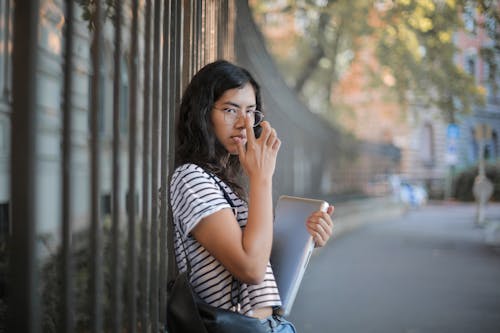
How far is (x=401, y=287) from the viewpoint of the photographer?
7.06 meters

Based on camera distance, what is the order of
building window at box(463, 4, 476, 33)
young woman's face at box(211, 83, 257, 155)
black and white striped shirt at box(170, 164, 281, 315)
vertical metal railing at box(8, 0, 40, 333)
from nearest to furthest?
vertical metal railing at box(8, 0, 40, 333), black and white striped shirt at box(170, 164, 281, 315), young woman's face at box(211, 83, 257, 155), building window at box(463, 4, 476, 33)

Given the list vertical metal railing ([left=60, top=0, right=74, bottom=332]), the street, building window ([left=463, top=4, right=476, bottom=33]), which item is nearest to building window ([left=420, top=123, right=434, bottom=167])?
the street

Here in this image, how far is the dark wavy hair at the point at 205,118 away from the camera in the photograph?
202cm

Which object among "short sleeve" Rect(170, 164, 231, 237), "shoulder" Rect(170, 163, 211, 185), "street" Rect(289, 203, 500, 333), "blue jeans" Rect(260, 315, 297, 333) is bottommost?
"street" Rect(289, 203, 500, 333)

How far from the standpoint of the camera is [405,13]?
1144cm

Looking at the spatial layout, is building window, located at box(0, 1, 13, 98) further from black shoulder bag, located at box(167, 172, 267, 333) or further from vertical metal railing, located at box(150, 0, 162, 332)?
black shoulder bag, located at box(167, 172, 267, 333)

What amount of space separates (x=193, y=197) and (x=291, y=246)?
46 centimetres

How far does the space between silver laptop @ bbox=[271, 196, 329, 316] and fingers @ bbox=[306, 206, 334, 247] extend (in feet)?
0.07

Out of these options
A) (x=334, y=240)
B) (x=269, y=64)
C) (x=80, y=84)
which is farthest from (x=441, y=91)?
(x=269, y=64)

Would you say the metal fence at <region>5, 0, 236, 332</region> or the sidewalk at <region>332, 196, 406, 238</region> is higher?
the metal fence at <region>5, 0, 236, 332</region>

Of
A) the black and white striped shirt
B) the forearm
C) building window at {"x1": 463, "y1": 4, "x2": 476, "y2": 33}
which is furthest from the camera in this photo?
building window at {"x1": 463, "y1": 4, "x2": 476, "y2": 33}

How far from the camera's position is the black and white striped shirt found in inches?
70.3

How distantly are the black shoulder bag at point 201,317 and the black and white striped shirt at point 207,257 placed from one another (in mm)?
31

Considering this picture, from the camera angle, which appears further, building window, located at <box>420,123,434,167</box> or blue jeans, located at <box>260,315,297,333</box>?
building window, located at <box>420,123,434,167</box>
